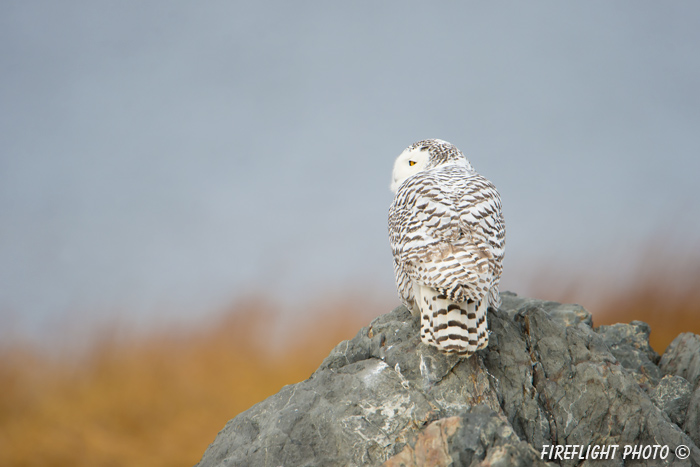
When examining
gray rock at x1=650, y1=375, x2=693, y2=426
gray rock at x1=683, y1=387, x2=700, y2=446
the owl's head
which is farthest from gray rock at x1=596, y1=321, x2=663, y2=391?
the owl's head

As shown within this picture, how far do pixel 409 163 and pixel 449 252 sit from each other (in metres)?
1.70

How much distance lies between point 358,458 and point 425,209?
1714mm

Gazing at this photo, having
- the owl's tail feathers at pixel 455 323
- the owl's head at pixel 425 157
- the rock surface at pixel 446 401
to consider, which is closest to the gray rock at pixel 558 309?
the rock surface at pixel 446 401

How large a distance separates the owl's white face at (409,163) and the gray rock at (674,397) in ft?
9.68

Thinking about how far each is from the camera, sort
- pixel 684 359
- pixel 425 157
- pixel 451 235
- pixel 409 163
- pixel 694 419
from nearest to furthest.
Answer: pixel 451 235 → pixel 694 419 → pixel 425 157 → pixel 409 163 → pixel 684 359

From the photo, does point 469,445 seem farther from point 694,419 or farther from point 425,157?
point 694,419

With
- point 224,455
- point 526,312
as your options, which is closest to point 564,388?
point 526,312

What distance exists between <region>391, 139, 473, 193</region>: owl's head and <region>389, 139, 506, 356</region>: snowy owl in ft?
1.27

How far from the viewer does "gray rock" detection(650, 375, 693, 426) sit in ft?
15.2

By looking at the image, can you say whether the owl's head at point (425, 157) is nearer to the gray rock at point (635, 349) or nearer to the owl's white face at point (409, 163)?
the owl's white face at point (409, 163)

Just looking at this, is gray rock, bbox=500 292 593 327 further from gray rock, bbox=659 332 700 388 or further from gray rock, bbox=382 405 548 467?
gray rock, bbox=382 405 548 467

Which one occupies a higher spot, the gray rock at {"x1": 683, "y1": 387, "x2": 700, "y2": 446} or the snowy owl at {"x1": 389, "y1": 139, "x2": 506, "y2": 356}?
the snowy owl at {"x1": 389, "y1": 139, "x2": 506, "y2": 356}

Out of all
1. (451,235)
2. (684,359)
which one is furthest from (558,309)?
(451,235)

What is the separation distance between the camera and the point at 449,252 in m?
3.34
